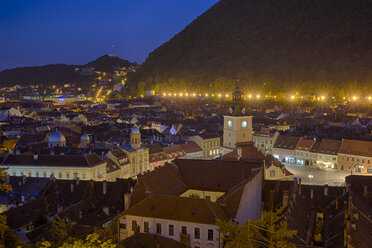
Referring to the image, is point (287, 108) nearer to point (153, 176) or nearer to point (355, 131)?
point (355, 131)

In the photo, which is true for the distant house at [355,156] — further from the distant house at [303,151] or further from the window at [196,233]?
the window at [196,233]

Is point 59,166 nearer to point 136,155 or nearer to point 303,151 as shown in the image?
point 136,155

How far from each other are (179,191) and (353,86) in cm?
15115

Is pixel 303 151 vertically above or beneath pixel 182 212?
beneath

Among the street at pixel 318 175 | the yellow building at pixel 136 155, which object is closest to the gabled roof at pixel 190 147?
the yellow building at pixel 136 155

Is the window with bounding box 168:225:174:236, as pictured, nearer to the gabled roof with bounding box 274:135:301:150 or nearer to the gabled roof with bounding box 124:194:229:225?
the gabled roof with bounding box 124:194:229:225

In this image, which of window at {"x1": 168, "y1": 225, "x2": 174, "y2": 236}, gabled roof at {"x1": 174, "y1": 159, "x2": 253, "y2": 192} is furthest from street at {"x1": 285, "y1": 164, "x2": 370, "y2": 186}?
window at {"x1": 168, "y1": 225, "x2": 174, "y2": 236}

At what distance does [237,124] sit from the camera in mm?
71188

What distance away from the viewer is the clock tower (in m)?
71.4

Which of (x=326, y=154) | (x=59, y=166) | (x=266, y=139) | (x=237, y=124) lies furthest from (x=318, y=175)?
(x=59, y=166)

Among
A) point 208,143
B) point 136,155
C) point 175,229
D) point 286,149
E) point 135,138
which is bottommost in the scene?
point 286,149

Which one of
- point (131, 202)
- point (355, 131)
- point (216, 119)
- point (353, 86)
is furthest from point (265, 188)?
point (353, 86)

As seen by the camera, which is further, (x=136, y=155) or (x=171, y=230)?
(x=136, y=155)

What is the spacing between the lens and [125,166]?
222 feet
